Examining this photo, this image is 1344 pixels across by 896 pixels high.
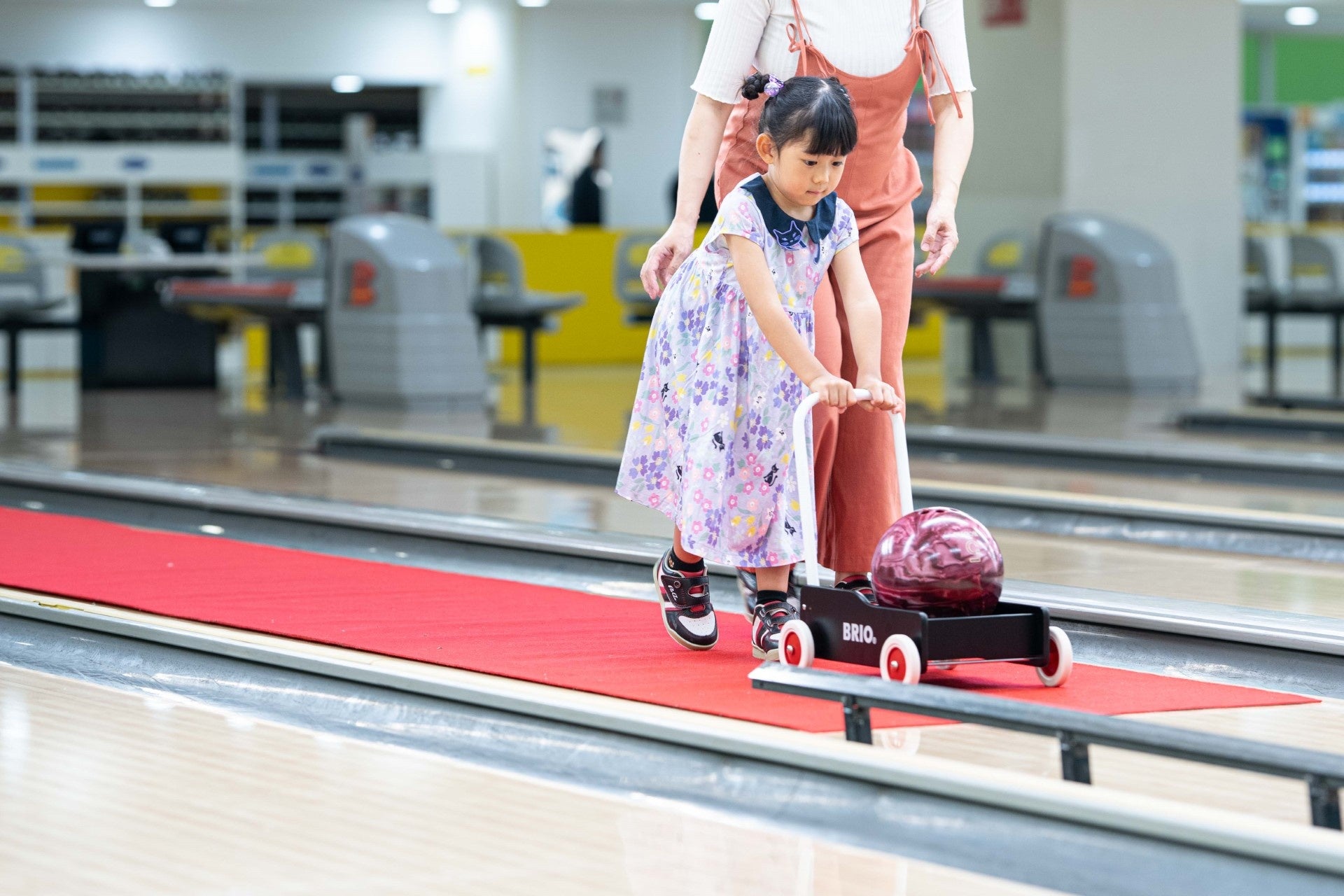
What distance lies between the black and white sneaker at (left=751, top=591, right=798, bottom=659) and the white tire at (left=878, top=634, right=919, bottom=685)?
313 millimetres

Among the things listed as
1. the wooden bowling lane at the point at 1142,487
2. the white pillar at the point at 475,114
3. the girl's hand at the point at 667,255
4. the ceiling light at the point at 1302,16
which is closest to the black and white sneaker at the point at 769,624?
the girl's hand at the point at 667,255

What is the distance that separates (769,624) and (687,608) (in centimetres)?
14

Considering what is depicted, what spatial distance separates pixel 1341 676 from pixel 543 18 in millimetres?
14121

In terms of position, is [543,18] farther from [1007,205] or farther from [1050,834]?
[1050,834]

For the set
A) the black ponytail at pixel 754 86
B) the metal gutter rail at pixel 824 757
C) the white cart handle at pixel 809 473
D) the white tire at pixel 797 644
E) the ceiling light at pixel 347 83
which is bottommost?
the metal gutter rail at pixel 824 757

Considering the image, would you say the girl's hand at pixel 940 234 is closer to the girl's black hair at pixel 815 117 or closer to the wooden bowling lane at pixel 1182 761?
the girl's black hair at pixel 815 117

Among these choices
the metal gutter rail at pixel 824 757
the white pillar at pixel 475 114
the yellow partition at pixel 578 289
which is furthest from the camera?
the white pillar at pixel 475 114

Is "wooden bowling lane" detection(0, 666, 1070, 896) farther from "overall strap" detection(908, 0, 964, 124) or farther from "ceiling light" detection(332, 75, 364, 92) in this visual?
"ceiling light" detection(332, 75, 364, 92)

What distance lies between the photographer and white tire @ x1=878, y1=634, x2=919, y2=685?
2523 mm

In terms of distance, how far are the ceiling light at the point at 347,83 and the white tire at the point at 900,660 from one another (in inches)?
565

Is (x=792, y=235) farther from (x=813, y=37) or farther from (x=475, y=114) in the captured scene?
(x=475, y=114)

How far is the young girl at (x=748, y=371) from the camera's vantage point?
278 centimetres

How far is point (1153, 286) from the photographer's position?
9.70 meters

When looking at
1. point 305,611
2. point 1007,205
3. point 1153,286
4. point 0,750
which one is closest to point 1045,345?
point 1153,286
